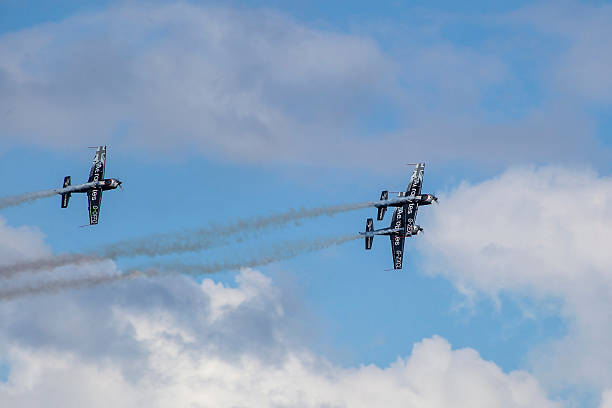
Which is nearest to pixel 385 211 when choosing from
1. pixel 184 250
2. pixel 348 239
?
pixel 348 239

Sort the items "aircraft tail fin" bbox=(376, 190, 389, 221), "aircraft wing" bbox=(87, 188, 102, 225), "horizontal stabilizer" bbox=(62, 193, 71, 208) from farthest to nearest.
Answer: "aircraft tail fin" bbox=(376, 190, 389, 221)
"aircraft wing" bbox=(87, 188, 102, 225)
"horizontal stabilizer" bbox=(62, 193, 71, 208)

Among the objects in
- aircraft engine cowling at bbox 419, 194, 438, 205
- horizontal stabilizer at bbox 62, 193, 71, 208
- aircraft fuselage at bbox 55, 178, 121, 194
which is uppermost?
aircraft engine cowling at bbox 419, 194, 438, 205

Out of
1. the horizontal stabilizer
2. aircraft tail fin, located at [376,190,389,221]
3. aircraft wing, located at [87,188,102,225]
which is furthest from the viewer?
aircraft tail fin, located at [376,190,389,221]

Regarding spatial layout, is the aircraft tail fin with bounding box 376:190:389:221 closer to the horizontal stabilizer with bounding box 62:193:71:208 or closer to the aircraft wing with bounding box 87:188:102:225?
the aircraft wing with bounding box 87:188:102:225

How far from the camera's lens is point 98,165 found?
18388 centimetres

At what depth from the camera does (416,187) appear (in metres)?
199

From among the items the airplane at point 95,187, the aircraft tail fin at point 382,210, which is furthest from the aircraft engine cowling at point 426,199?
the airplane at point 95,187

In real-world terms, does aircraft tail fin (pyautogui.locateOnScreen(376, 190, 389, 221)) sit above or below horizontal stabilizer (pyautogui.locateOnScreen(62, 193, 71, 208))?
above

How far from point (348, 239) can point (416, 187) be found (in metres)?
13.7

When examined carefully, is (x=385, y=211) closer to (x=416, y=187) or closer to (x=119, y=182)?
(x=416, y=187)

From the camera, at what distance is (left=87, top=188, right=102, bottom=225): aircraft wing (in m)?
180

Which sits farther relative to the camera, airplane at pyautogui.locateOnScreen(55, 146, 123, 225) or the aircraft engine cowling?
the aircraft engine cowling

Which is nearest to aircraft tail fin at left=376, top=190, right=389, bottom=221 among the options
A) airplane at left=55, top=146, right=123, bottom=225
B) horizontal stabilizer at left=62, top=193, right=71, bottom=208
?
airplane at left=55, top=146, right=123, bottom=225

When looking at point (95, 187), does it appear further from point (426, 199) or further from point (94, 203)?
point (426, 199)
